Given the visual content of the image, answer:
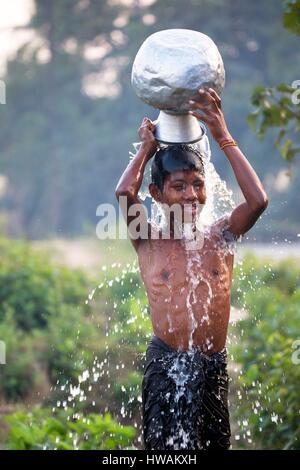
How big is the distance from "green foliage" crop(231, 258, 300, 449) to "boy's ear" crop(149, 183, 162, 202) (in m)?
1.79

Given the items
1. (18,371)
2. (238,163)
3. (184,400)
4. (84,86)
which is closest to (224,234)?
(238,163)

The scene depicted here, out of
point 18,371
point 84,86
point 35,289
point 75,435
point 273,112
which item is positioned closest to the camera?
point 75,435

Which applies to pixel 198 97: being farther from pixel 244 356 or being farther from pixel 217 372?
pixel 244 356

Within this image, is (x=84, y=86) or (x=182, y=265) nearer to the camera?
(x=182, y=265)

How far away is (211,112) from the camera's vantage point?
415 centimetres

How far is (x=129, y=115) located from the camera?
2855 cm

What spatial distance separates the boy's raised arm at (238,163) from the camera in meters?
4.12

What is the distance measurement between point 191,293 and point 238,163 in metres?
0.55

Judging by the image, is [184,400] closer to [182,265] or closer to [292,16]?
[182,265]

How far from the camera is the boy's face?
4.20 metres

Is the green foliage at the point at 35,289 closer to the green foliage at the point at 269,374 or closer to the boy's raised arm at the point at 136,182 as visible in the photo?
the green foliage at the point at 269,374

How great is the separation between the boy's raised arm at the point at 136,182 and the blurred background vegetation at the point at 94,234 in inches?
54.3

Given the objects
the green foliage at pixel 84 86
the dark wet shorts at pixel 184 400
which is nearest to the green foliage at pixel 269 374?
the dark wet shorts at pixel 184 400

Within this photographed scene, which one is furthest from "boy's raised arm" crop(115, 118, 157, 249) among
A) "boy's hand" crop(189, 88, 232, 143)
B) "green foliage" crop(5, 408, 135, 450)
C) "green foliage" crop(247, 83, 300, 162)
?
"green foliage" crop(247, 83, 300, 162)
